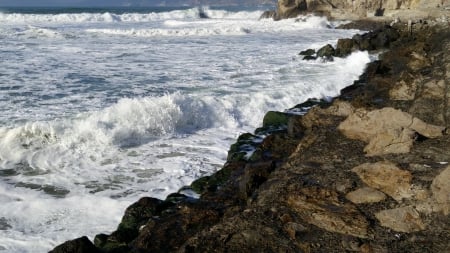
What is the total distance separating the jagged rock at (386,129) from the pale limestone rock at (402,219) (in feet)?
5.08

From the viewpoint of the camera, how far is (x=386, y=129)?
6168mm

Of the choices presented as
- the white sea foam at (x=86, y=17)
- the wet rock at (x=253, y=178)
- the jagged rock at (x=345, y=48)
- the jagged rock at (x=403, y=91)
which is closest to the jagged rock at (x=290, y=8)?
the white sea foam at (x=86, y=17)

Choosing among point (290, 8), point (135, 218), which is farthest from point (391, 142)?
point (290, 8)

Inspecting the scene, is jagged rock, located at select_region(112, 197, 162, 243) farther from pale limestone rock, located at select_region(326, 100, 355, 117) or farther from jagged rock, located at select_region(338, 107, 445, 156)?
pale limestone rock, located at select_region(326, 100, 355, 117)

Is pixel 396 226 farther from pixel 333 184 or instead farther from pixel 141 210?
pixel 141 210

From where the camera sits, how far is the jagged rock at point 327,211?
419 cm

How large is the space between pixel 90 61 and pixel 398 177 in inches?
620

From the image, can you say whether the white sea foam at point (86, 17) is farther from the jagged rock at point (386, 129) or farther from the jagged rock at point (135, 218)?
the jagged rock at point (386, 129)

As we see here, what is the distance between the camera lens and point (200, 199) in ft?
19.0

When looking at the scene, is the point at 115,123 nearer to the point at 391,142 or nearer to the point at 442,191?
the point at 391,142

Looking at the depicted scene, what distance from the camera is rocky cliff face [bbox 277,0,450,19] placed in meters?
32.2

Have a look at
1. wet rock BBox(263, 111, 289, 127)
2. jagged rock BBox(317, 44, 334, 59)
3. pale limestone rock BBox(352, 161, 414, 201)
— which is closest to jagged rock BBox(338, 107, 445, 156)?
pale limestone rock BBox(352, 161, 414, 201)

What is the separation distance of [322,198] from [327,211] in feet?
0.84

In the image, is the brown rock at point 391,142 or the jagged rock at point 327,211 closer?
the jagged rock at point 327,211
